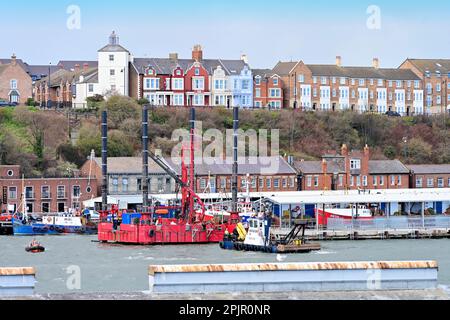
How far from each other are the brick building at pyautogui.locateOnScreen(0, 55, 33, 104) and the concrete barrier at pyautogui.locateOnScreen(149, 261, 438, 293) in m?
83.2

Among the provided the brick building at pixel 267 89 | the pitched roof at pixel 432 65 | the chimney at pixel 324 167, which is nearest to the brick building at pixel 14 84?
the brick building at pixel 267 89

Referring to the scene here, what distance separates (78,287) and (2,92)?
6890cm

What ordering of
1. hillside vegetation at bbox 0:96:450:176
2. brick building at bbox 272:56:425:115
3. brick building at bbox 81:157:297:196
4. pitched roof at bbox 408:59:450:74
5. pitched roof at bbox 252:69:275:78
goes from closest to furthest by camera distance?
brick building at bbox 81:157:297:196
hillside vegetation at bbox 0:96:450:176
pitched roof at bbox 252:69:275:78
brick building at bbox 272:56:425:115
pitched roof at bbox 408:59:450:74

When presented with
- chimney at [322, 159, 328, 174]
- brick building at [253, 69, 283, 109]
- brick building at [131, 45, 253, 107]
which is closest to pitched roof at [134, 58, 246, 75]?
brick building at [131, 45, 253, 107]

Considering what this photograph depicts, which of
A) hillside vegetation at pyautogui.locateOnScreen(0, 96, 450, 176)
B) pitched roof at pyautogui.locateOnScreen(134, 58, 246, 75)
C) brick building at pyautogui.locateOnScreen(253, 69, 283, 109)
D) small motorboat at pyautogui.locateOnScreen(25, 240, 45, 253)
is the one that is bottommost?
small motorboat at pyautogui.locateOnScreen(25, 240, 45, 253)

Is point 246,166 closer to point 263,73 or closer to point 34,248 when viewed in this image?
point 263,73

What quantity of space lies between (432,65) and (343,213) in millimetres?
50635

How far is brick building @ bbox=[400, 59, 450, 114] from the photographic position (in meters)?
115

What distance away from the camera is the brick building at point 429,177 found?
87.6m

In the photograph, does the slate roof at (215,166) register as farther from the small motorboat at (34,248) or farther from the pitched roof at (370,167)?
the small motorboat at (34,248)

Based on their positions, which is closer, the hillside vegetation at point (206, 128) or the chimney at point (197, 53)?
the hillside vegetation at point (206, 128)

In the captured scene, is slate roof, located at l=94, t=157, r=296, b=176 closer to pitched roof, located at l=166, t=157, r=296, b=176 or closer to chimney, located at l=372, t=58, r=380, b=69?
pitched roof, located at l=166, t=157, r=296, b=176

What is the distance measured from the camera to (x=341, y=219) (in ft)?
224

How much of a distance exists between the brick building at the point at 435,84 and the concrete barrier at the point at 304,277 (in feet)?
303
